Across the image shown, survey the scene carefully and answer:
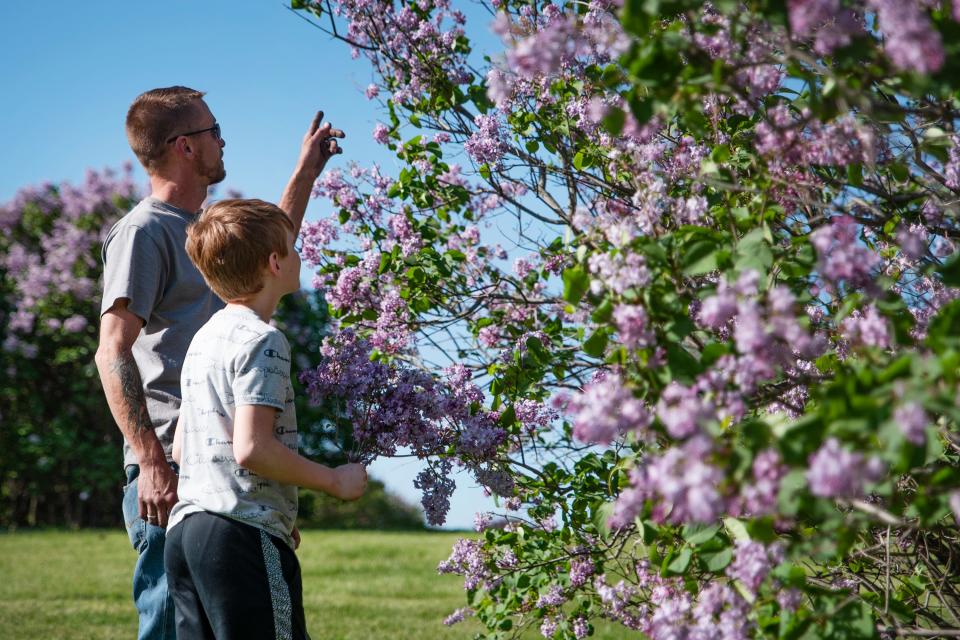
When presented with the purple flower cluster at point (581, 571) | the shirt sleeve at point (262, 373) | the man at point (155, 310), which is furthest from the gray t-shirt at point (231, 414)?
the purple flower cluster at point (581, 571)

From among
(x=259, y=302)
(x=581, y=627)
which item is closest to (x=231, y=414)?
(x=259, y=302)

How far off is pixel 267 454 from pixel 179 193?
4.33 ft

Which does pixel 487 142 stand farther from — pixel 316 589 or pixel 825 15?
pixel 316 589

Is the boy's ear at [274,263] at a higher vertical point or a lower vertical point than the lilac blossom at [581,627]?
higher

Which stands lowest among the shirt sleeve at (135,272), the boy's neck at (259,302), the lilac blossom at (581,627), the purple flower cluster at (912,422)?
the lilac blossom at (581,627)

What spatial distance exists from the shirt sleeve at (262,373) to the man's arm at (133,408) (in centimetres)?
56

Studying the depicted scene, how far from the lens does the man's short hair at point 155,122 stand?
326cm

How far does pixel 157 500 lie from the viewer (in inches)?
108

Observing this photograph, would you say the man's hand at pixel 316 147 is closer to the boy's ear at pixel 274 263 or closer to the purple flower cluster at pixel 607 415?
the boy's ear at pixel 274 263

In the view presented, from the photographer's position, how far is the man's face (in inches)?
129

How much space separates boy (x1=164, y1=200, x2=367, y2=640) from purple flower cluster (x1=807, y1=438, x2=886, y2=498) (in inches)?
53.3

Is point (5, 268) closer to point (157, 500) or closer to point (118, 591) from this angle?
point (118, 591)

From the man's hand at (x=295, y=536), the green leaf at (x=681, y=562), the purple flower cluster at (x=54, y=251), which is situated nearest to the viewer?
the green leaf at (x=681, y=562)

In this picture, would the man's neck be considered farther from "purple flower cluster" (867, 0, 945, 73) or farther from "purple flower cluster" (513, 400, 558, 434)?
"purple flower cluster" (867, 0, 945, 73)
